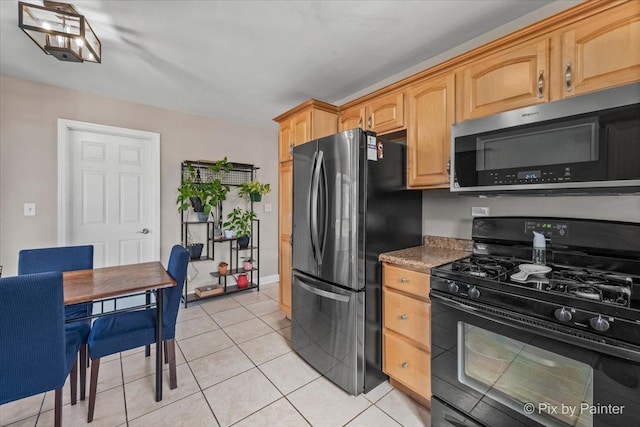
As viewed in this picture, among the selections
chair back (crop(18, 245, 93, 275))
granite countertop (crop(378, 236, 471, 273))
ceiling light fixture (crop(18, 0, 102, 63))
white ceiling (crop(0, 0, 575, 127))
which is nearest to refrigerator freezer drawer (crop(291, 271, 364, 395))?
granite countertop (crop(378, 236, 471, 273))

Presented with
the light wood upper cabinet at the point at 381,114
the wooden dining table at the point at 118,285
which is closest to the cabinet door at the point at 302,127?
the light wood upper cabinet at the point at 381,114

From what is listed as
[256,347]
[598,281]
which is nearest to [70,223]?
[256,347]

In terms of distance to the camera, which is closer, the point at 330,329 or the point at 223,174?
the point at 330,329

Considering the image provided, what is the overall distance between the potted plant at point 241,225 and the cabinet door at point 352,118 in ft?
5.96

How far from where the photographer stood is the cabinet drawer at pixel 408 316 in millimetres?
1618

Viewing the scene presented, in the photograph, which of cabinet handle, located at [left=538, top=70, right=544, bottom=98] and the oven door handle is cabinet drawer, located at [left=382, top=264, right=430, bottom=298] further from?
cabinet handle, located at [left=538, top=70, right=544, bottom=98]

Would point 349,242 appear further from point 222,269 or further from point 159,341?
point 222,269

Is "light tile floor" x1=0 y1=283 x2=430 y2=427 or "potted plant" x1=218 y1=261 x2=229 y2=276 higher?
"potted plant" x1=218 y1=261 x2=229 y2=276

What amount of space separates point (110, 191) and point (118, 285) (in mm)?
1979

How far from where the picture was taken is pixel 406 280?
→ 1705mm

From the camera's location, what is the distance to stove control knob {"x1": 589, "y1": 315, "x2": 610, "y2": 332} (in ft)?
3.17

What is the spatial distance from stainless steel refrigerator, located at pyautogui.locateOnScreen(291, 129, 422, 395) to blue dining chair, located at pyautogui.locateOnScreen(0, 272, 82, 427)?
55.3 inches

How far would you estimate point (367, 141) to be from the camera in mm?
1786

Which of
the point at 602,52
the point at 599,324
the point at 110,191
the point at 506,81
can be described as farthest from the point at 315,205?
the point at 110,191
